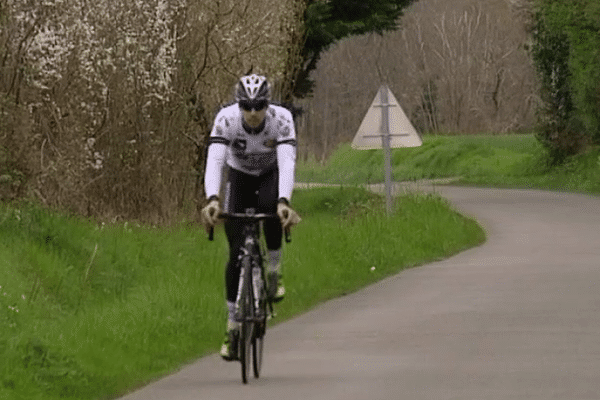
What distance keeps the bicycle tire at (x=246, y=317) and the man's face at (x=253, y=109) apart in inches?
35.5

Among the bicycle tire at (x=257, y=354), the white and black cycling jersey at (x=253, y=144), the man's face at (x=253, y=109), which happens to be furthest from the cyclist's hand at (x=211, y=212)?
the bicycle tire at (x=257, y=354)

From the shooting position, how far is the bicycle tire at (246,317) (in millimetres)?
11531

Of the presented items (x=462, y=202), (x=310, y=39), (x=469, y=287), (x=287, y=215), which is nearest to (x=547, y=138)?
(x=462, y=202)

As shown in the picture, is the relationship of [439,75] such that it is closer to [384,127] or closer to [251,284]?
[384,127]

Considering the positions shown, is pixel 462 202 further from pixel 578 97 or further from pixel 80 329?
pixel 80 329

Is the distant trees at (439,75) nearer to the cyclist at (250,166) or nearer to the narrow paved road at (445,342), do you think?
the narrow paved road at (445,342)

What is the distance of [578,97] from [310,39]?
33.4ft

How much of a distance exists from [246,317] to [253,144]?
1091 millimetres

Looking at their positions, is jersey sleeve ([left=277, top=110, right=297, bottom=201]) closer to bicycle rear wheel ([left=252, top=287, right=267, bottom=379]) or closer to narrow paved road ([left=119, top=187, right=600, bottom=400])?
bicycle rear wheel ([left=252, top=287, right=267, bottom=379])

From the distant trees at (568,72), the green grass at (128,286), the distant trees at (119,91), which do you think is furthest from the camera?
the distant trees at (568,72)

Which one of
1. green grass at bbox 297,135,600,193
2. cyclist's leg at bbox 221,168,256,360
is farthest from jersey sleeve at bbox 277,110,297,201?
green grass at bbox 297,135,600,193

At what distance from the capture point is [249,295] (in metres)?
11.7

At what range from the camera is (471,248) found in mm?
25688

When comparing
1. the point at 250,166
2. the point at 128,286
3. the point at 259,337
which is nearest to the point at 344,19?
the point at 128,286
